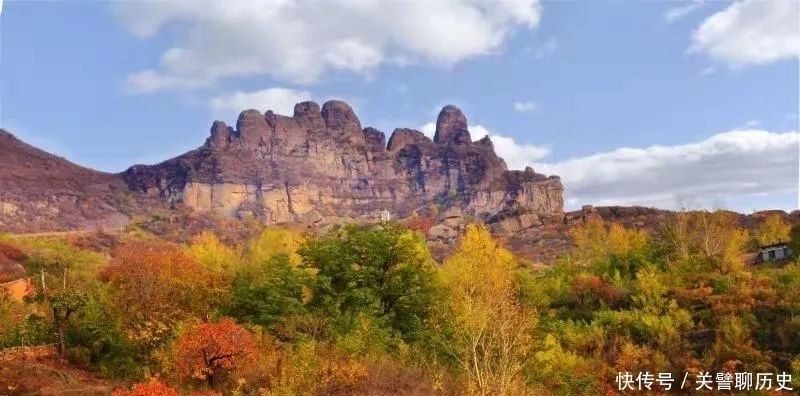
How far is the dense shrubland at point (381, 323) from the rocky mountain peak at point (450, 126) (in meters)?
143

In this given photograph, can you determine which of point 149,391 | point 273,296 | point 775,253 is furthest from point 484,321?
point 775,253

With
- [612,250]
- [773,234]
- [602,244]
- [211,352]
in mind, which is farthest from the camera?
[773,234]

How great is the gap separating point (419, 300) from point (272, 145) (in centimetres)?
13325

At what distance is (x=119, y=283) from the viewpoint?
21.7 meters

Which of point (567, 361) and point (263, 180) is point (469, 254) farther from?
point (263, 180)

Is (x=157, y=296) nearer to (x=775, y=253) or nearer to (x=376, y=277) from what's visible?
(x=376, y=277)

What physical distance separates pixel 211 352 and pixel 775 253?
3733cm

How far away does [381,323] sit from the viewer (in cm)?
2178

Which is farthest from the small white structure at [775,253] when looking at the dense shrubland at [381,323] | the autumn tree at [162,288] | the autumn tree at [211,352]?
the autumn tree at [211,352]

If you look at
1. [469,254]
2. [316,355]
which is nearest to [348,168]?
[469,254]

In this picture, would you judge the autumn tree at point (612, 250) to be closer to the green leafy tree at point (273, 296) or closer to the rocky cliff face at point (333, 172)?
the green leafy tree at point (273, 296)

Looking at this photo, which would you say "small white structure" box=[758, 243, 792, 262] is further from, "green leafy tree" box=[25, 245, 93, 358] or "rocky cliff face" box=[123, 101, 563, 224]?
"rocky cliff face" box=[123, 101, 563, 224]

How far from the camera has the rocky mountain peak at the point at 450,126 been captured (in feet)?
562

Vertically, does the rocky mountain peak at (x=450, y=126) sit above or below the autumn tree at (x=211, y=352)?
above
